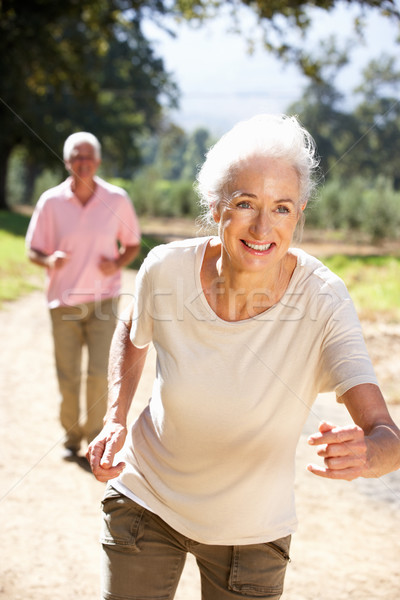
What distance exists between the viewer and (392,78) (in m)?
53.8

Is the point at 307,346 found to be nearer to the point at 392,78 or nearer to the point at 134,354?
the point at 134,354

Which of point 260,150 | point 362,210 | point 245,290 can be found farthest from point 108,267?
point 362,210

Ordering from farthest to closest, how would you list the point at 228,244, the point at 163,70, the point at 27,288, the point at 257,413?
the point at 163,70, the point at 27,288, the point at 228,244, the point at 257,413

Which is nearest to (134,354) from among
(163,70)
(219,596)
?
(219,596)

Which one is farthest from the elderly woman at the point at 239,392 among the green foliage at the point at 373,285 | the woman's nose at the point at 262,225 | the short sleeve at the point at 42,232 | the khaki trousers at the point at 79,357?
the green foliage at the point at 373,285

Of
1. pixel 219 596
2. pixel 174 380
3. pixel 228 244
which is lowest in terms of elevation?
pixel 219 596

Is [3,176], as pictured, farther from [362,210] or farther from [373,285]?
[373,285]

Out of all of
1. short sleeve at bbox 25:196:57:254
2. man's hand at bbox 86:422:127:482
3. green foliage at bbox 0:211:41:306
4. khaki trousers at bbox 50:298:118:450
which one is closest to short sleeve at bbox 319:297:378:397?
man's hand at bbox 86:422:127:482

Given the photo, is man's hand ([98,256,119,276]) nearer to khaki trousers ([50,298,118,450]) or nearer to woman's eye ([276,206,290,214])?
khaki trousers ([50,298,118,450])

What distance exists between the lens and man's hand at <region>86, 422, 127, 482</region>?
72.7 inches

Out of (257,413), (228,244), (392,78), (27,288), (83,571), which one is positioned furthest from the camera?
(392,78)

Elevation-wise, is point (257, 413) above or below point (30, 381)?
above

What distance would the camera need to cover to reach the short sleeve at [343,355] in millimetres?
1755

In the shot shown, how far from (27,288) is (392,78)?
48498 millimetres
